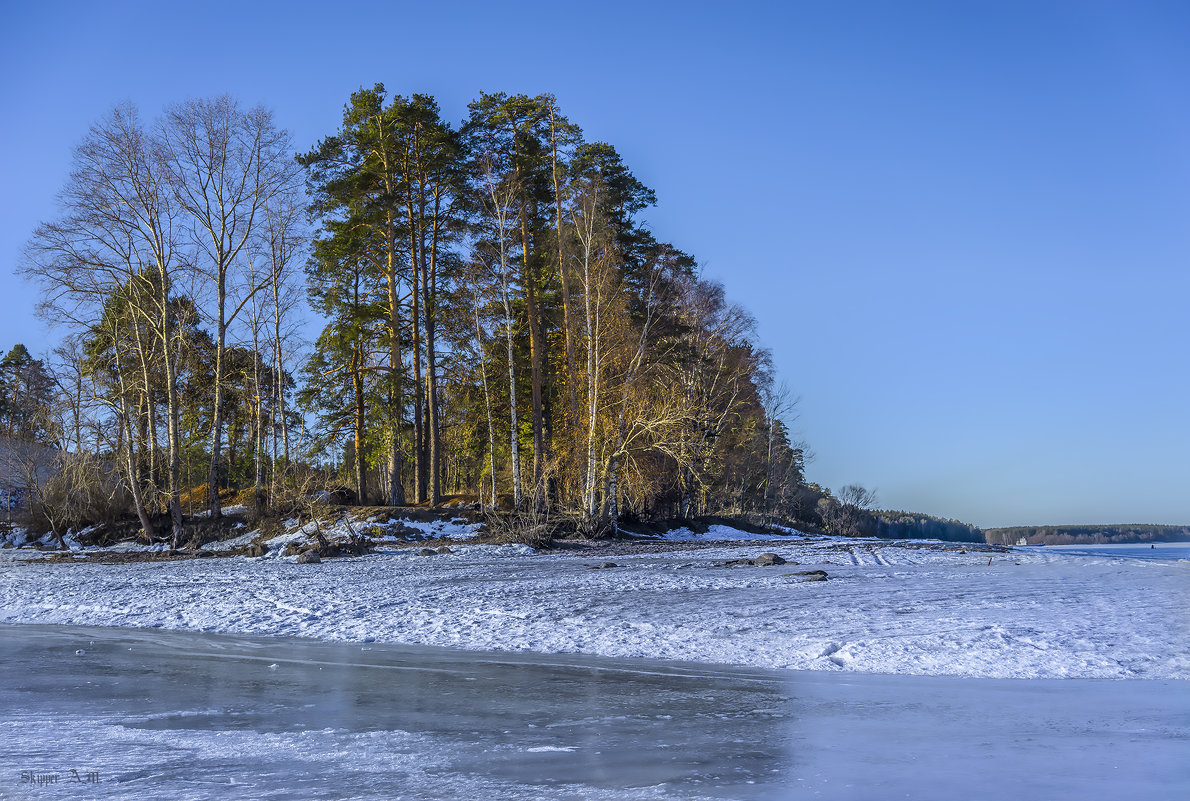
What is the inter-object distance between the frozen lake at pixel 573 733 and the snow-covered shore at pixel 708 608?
2.79 feet

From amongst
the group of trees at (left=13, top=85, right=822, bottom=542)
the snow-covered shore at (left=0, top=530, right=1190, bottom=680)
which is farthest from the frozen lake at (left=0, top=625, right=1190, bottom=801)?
the group of trees at (left=13, top=85, right=822, bottom=542)

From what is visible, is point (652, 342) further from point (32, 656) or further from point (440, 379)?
point (32, 656)

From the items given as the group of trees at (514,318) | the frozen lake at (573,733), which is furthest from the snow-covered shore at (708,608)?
the group of trees at (514,318)

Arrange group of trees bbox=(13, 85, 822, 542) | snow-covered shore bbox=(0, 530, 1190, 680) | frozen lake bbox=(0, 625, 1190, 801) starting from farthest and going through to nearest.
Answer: group of trees bbox=(13, 85, 822, 542)
snow-covered shore bbox=(0, 530, 1190, 680)
frozen lake bbox=(0, 625, 1190, 801)

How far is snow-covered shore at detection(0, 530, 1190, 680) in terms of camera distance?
332 inches

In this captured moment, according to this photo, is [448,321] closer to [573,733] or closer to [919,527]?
[573,733]

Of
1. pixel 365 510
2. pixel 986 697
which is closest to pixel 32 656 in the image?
pixel 986 697

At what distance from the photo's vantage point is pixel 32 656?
9281mm

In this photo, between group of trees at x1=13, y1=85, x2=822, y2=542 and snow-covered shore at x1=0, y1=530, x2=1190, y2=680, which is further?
group of trees at x1=13, y1=85, x2=822, y2=542

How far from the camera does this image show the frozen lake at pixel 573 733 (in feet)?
14.4

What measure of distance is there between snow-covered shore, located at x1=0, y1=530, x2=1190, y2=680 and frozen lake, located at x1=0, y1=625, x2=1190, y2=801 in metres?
0.85

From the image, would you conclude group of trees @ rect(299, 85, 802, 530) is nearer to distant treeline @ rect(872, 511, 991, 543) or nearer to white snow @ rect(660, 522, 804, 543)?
white snow @ rect(660, 522, 804, 543)

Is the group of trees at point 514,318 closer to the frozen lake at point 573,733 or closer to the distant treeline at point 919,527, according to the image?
the frozen lake at point 573,733

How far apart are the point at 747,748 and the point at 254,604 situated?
10143 mm
